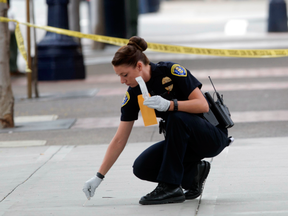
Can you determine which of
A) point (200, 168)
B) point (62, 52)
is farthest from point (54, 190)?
point (62, 52)

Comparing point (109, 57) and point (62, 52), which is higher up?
point (62, 52)

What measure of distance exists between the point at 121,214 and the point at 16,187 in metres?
1.26

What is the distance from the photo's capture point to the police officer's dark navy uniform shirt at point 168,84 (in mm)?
3666

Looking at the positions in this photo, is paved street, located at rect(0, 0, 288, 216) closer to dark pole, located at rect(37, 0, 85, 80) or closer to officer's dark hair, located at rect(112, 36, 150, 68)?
dark pole, located at rect(37, 0, 85, 80)

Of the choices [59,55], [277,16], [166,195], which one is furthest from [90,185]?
[277,16]

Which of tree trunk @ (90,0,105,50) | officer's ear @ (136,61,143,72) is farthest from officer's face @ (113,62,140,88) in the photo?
tree trunk @ (90,0,105,50)

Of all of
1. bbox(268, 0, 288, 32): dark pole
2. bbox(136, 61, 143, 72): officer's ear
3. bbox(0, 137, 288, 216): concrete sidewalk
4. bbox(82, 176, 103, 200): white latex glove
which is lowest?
bbox(268, 0, 288, 32): dark pole

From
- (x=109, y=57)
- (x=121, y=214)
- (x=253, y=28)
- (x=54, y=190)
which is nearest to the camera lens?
(x=121, y=214)

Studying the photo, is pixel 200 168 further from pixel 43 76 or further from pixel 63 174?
pixel 43 76

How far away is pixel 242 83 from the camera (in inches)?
413

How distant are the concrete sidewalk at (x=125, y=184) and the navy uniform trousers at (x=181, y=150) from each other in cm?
23

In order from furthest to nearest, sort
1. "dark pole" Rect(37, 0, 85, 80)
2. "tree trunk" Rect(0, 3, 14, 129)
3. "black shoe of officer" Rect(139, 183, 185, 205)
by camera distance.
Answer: "dark pole" Rect(37, 0, 85, 80)
"tree trunk" Rect(0, 3, 14, 129)
"black shoe of officer" Rect(139, 183, 185, 205)

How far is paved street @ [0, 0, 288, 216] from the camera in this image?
3.91 m

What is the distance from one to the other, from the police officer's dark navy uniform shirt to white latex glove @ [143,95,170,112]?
170 millimetres
